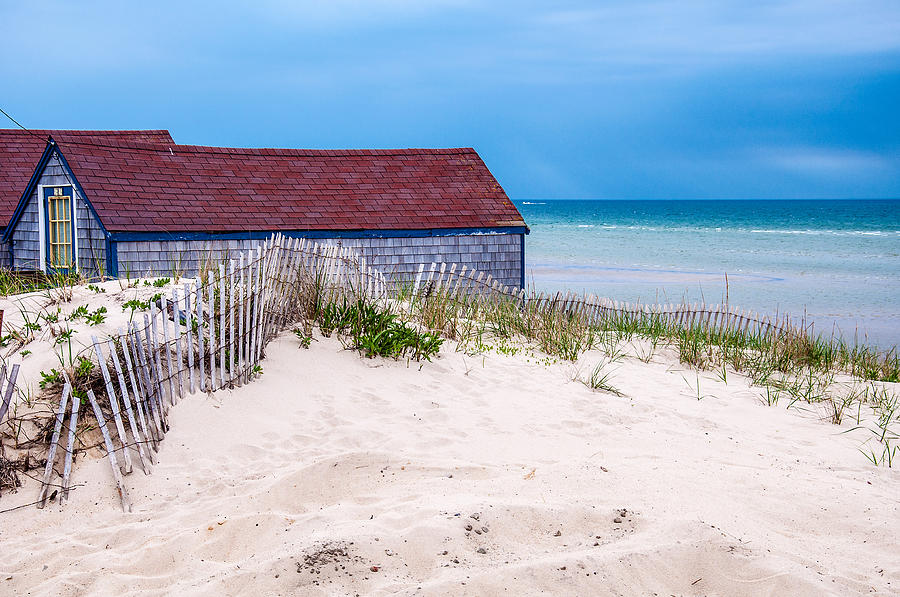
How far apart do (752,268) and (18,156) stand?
3116cm

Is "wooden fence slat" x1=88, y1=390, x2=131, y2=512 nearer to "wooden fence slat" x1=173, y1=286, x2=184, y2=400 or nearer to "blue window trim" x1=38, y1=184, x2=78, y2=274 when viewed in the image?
"wooden fence slat" x1=173, y1=286, x2=184, y2=400

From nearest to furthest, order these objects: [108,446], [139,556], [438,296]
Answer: [139,556]
[108,446]
[438,296]

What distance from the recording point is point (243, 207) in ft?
50.9

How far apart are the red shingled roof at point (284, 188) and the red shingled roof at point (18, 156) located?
214cm

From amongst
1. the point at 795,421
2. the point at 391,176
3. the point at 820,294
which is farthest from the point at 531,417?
the point at 820,294

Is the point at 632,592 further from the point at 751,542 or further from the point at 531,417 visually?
the point at 531,417

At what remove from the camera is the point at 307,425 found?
658cm

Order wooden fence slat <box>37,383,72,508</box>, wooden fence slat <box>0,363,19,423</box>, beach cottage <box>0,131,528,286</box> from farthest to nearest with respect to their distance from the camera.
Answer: beach cottage <box>0,131,528,286</box>, wooden fence slat <box>37,383,72,508</box>, wooden fence slat <box>0,363,19,423</box>

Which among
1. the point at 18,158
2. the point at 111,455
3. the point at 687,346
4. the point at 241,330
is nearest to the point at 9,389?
the point at 111,455

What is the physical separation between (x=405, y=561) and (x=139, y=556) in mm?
1654

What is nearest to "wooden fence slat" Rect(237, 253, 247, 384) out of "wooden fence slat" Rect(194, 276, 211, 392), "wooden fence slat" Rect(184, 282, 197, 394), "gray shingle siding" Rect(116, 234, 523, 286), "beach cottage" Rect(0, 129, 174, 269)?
"wooden fence slat" Rect(194, 276, 211, 392)

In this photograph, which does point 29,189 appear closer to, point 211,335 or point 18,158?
point 18,158

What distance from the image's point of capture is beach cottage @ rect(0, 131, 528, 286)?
564 inches

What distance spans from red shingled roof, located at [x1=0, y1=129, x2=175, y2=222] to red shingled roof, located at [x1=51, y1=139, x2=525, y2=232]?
2.14m
